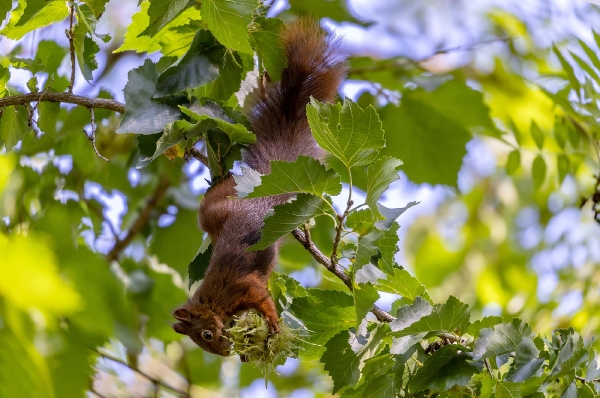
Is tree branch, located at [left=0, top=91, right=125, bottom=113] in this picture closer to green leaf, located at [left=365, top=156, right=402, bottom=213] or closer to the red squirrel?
the red squirrel

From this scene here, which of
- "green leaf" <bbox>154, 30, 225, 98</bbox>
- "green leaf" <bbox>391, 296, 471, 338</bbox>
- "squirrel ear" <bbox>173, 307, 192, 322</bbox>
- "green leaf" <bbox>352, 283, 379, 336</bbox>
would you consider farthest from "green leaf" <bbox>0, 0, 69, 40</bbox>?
"green leaf" <bbox>391, 296, 471, 338</bbox>

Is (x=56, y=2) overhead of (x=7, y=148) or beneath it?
overhead

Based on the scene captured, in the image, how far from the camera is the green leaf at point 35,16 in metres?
1.72

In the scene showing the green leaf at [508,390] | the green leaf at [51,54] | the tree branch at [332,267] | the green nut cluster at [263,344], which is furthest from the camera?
the green leaf at [51,54]

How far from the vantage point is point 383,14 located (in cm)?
511

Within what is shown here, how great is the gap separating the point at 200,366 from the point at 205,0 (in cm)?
180

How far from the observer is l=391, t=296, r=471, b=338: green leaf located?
54.2 inches

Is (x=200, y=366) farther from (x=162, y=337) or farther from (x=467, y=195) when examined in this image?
(x=467, y=195)

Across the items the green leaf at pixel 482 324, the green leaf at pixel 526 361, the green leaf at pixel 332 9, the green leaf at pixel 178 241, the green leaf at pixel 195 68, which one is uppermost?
the green leaf at pixel 195 68

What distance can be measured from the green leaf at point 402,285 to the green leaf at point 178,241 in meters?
1.58

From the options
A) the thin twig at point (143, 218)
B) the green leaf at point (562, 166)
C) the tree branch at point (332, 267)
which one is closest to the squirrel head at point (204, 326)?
the tree branch at point (332, 267)

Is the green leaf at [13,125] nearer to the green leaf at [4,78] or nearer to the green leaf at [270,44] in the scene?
the green leaf at [4,78]

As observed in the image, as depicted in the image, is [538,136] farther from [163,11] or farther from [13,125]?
[13,125]

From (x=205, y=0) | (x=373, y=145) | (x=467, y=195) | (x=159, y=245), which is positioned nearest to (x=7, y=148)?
(x=205, y=0)
